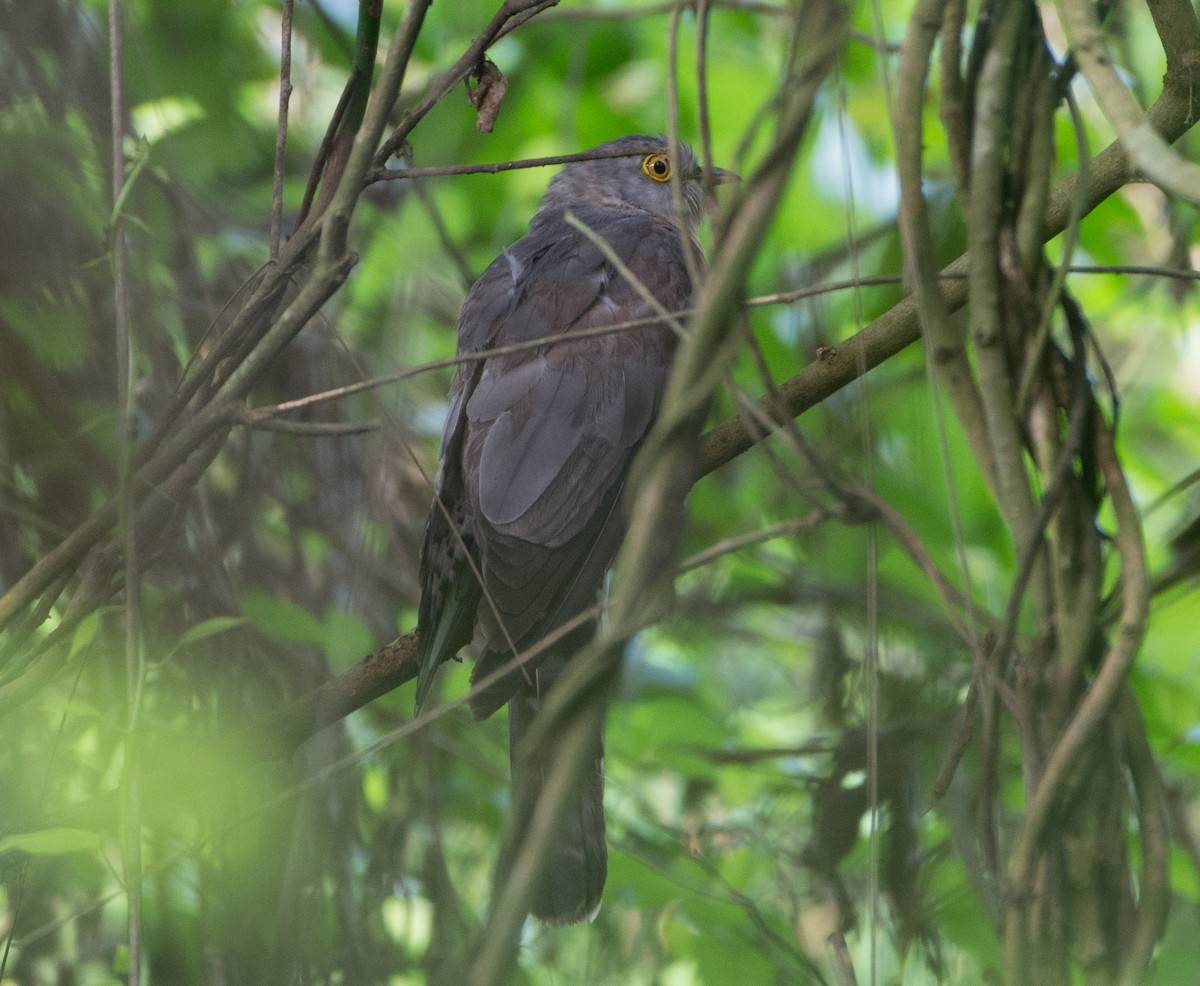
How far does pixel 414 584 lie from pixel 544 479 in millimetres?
1246

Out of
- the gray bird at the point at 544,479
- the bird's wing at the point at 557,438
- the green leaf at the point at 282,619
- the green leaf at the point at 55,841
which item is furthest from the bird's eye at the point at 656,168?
the green leaf at the point at 55,841

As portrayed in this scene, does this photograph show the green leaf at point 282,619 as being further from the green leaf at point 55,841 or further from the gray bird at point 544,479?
the green leaf at point 55,841

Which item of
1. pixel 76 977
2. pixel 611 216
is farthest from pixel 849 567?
pixel 76 977

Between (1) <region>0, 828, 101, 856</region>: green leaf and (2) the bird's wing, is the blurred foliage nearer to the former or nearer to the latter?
(1) <region>0, 828, 101, 856</region>: green leaf

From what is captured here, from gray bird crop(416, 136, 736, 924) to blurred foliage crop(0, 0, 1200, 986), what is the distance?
190mm

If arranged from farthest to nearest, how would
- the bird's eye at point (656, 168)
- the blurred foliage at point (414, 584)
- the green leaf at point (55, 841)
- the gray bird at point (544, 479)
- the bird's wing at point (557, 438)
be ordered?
the bird's eye at point (656, 168), the bird's wing at point (557, 438), the gray bird at point (544, 479), the blurred foliage at point (414, 584), the green leaf at point (55, 841)

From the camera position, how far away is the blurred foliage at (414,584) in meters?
2.65

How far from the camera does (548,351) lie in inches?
132

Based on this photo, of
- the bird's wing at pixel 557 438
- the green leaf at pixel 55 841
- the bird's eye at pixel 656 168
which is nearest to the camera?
the green leaf at pixel 55 841

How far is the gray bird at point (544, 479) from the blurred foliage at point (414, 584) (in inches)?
7.5

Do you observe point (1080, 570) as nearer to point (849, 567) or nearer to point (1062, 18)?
point (1062, 18)

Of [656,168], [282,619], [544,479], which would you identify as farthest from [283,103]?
[656,168]

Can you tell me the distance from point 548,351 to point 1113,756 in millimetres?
2334

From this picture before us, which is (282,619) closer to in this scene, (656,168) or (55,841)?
(55,841)
